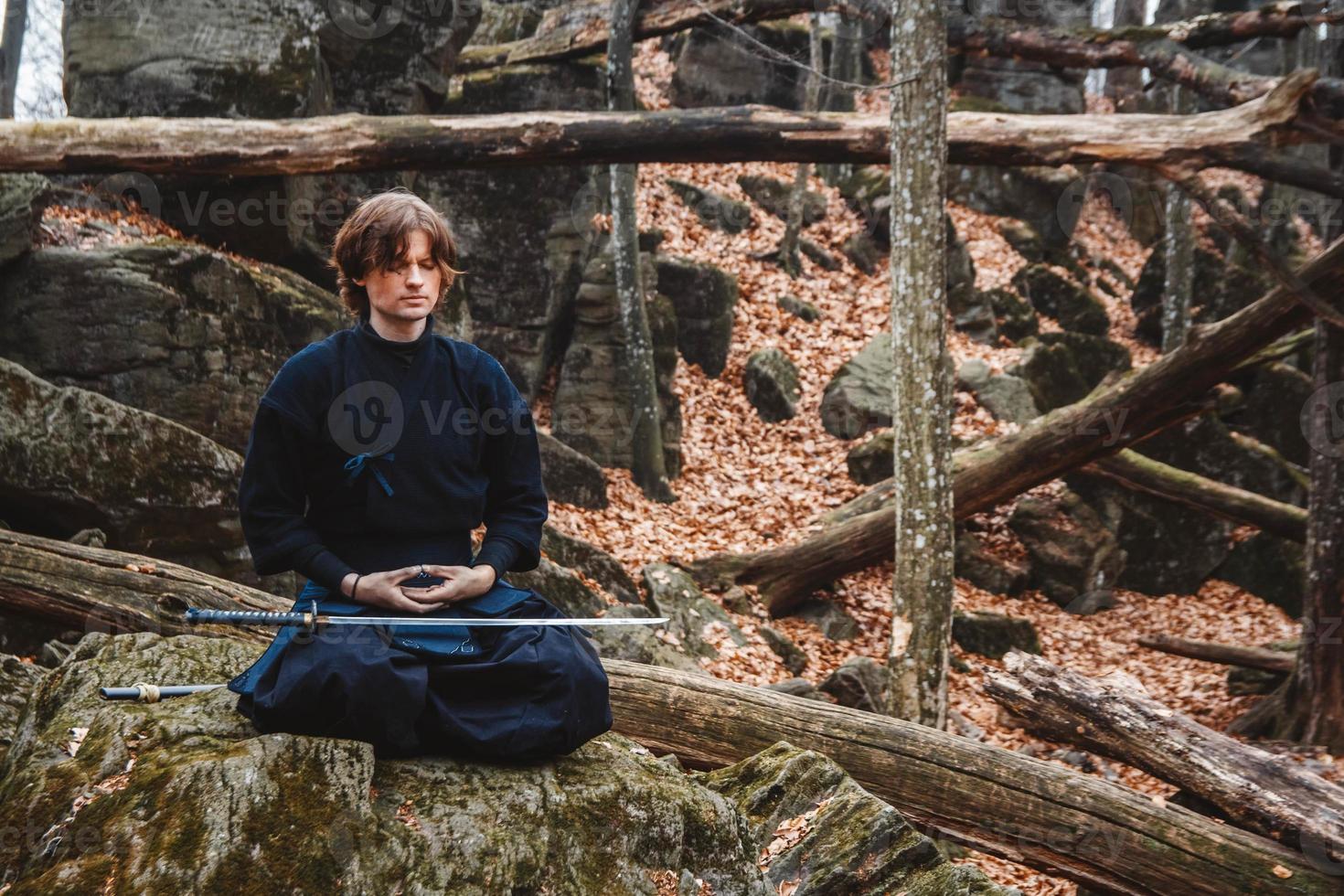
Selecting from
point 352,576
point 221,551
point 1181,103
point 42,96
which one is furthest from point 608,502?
point 42,96

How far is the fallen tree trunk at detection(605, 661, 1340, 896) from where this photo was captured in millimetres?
4465

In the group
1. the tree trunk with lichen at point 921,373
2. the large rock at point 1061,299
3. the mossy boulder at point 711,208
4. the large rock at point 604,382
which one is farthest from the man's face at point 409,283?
the large rock at point 1061,299

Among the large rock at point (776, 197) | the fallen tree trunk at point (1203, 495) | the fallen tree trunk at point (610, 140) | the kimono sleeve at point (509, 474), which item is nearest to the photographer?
the kimono sleeve at point (509, 474)

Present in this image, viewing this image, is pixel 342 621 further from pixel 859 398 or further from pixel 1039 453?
pixel 859 398

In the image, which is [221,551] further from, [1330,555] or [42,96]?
[42,96]

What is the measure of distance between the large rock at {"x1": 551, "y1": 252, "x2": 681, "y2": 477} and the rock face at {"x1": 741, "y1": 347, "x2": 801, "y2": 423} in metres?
1.19

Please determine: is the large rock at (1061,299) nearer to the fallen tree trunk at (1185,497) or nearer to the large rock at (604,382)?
the fallen tree trunk at (1185,497)

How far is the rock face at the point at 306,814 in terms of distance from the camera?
6.91 feet

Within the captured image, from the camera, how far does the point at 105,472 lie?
18.8 ft

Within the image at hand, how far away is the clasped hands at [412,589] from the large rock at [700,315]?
1033cm

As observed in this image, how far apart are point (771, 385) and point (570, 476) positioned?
11.8 feet

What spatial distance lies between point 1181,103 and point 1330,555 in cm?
884

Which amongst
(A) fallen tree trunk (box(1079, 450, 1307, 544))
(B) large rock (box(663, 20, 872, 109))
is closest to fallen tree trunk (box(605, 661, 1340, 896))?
(A) fallen tree trunk (box(1079, 450, 1307, 544))

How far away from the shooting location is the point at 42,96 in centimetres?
2162
